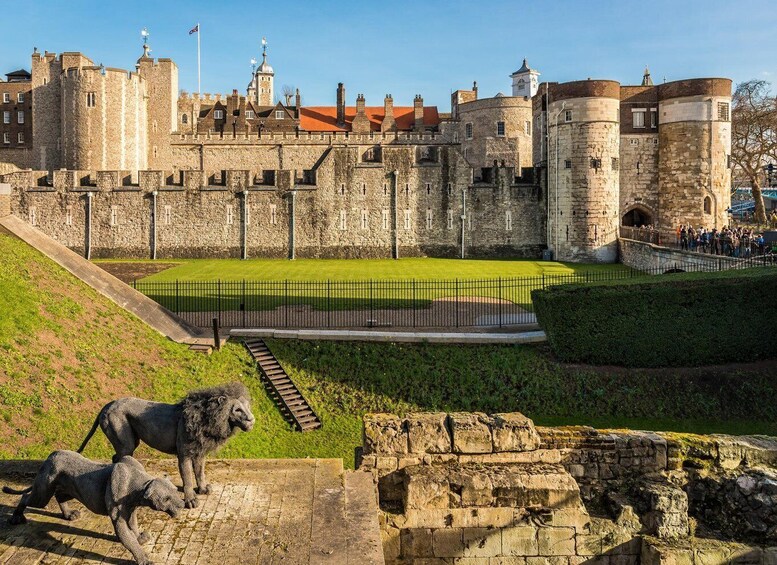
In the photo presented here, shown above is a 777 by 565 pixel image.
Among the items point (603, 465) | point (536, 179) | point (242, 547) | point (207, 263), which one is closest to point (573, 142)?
point (536, 179)

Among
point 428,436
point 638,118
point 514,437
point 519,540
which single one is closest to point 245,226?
point 638,118

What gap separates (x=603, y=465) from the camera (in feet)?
33.0

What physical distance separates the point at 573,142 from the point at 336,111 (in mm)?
35396

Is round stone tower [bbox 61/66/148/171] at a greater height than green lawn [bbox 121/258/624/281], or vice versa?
round stone tower [bbox 61/66/148/171]

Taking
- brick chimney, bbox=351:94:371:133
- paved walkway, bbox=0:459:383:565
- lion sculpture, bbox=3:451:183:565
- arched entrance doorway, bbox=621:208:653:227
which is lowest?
paved walkway, bbox=0:459:383:565

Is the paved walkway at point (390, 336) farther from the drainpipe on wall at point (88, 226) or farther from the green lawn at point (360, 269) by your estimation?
the drainpipe on wall at point (88, 226)

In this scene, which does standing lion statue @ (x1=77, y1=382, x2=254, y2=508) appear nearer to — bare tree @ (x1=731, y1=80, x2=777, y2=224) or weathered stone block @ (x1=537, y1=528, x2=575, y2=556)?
weathered stone block @ (x1=537, y1=528, x2=575, y2=556)

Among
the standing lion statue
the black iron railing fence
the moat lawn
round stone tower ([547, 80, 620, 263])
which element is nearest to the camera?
the standing lion statue

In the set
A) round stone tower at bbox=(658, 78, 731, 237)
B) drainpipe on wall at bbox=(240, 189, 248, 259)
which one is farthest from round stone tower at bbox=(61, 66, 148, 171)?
round stone tower at bbox=(658, 78, 731, 237)

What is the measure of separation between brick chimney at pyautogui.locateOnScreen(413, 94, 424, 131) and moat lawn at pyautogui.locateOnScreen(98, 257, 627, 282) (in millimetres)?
28596

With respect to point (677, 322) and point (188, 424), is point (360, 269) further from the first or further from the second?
point (188, 424)

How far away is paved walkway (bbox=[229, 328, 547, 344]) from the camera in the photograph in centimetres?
2009

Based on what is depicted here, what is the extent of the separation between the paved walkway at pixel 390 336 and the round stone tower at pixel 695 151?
22.4 metres

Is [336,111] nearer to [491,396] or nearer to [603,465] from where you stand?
[491,396]
